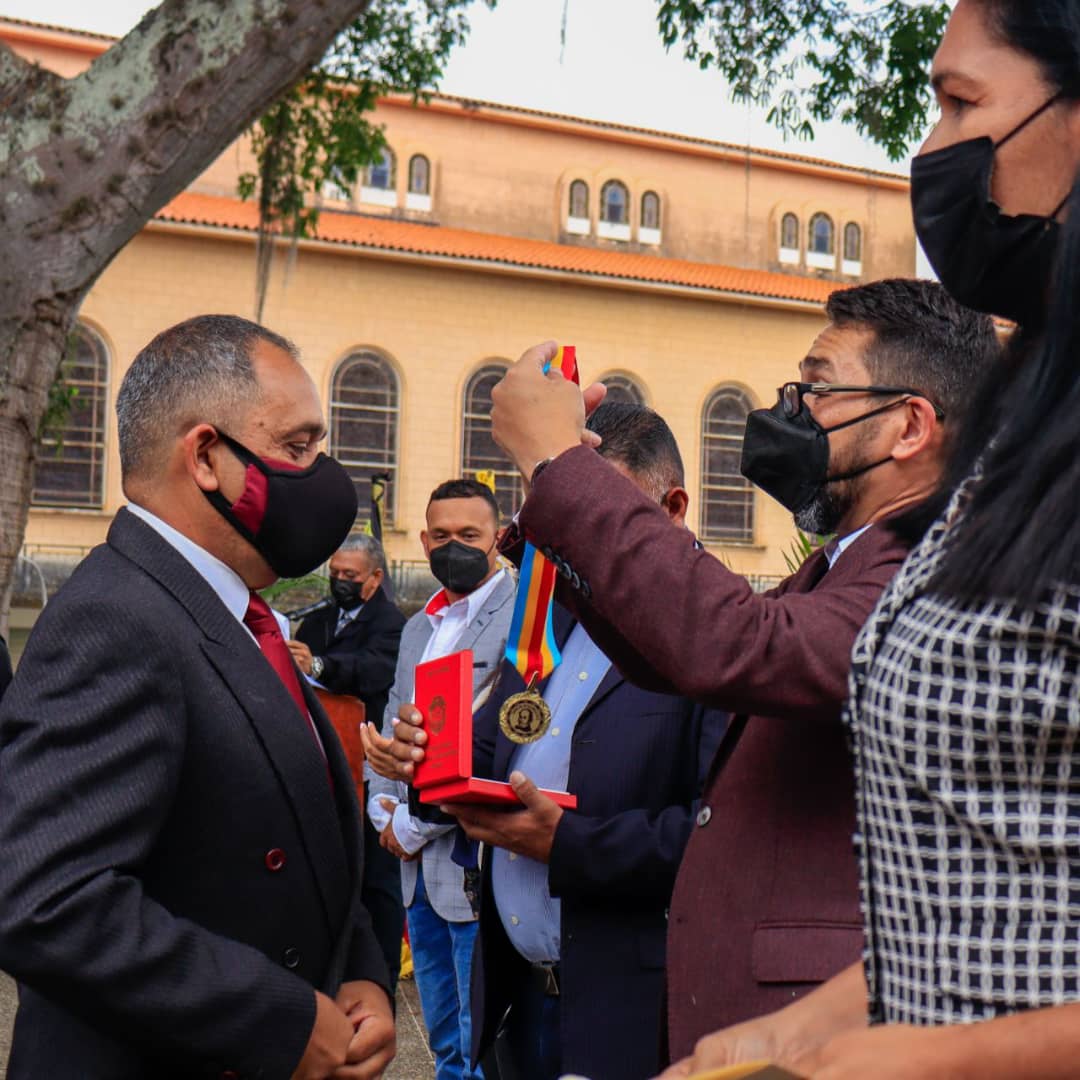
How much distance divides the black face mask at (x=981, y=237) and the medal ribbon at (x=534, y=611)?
85 cm

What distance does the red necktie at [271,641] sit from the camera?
2.73 meters

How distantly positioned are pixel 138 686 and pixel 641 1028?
149 centimetres

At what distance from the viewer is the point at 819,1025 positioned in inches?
60.2

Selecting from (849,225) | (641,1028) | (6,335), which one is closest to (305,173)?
(6,335)

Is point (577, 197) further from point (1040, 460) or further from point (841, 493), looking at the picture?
point (1040, 460)

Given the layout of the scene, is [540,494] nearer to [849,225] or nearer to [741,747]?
[741,747]

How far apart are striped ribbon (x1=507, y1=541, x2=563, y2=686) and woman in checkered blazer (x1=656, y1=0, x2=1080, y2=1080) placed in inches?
46.1

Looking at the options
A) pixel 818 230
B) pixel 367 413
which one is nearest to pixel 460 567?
pixel 367 413

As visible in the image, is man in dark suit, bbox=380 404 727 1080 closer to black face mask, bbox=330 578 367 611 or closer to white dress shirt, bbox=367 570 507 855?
white dress shirt, bbox=367 570 507 855

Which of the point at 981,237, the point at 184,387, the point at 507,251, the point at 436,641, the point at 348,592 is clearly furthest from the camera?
the point at 507,251

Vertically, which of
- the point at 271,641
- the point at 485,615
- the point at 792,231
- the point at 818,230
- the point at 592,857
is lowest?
the point at 592,857

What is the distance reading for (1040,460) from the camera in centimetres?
127

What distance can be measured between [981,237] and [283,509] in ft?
4.98

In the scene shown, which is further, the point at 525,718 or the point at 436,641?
the point at 436,641
